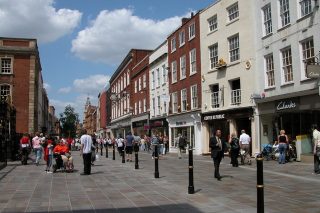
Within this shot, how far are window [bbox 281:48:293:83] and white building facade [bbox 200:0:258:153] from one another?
301 centimetres

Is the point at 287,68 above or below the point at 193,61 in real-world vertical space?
below

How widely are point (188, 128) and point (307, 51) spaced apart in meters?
15.8

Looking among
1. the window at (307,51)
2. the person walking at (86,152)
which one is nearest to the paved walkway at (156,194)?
the person walking at (86,152)

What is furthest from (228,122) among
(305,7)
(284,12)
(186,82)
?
(305,7)

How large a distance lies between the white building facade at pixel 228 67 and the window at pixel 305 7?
4871mm

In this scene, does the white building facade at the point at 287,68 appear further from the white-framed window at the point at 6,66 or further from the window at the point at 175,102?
the white-framed window at the point at 6,66

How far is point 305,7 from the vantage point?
21.0m

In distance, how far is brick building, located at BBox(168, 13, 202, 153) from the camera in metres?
33.3

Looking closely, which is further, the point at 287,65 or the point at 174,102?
the point at 174,102

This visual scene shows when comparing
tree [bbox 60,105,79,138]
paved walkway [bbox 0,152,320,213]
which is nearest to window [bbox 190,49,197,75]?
paved walkway [bbox 0,152,320,213]

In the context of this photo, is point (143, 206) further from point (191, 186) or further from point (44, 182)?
point (44, 182)

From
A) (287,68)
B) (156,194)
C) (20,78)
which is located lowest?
(156,194)

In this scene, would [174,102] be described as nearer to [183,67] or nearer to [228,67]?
[183,67]

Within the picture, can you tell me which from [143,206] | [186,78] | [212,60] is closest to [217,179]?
[143,206]
